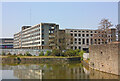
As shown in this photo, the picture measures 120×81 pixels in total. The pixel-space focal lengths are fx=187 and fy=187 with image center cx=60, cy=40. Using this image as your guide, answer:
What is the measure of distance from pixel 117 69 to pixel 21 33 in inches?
4277

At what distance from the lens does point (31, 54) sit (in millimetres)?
75562

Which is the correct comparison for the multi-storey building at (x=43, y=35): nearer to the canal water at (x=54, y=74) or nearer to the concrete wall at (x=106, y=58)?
the concrete wall at (x=106, y=58)

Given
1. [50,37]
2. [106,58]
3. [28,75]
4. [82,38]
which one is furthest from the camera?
[82,38]

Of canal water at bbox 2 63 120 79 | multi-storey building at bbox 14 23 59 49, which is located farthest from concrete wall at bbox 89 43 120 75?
multi-storey building at bbox 14 23 59 49

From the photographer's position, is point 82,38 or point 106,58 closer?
point 106,58

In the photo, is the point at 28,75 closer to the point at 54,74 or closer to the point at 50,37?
the point at 54,74

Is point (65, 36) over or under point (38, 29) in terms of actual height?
under

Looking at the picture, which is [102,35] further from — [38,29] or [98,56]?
[38,29]

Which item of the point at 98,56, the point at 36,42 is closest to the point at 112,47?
the point at 98,56

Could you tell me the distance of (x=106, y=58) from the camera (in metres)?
29.5

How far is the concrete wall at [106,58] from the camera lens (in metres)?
26.0

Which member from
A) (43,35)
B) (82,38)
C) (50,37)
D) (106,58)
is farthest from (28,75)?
(82,38)

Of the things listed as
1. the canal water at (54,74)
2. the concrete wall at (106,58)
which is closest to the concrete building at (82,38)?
the concrete wall at (106,58)

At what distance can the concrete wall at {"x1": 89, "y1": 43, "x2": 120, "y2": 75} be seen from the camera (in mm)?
25962
